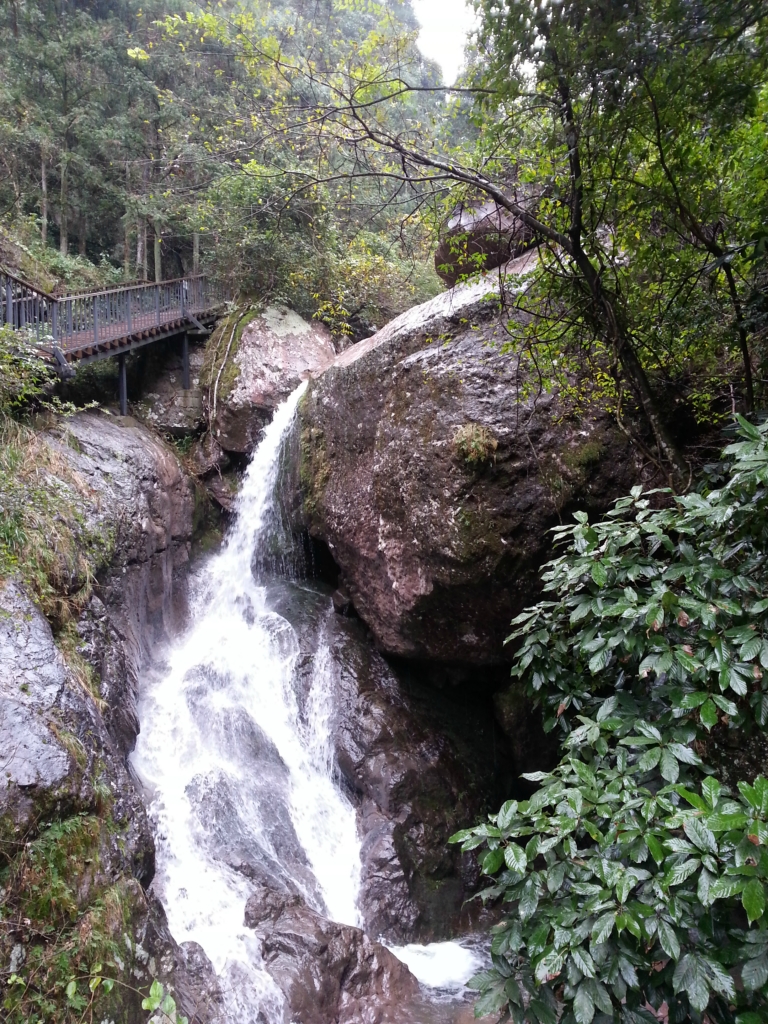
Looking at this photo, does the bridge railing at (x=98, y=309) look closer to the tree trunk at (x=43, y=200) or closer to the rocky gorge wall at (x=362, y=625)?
the rocky gorge wall at (x=362, y=625)

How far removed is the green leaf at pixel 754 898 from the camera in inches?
64.6

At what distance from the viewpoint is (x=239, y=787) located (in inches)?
255

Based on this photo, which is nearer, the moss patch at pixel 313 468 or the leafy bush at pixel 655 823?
the leafy bush at pixel 655 823

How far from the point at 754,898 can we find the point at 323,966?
14.8ft

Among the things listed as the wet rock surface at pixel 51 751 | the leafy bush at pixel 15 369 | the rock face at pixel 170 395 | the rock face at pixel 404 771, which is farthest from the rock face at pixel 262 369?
the wet rock surface at pixel 51 751

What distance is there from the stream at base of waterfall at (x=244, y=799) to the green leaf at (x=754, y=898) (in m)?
4.33

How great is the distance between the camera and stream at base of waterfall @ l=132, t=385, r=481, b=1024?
5207 mm

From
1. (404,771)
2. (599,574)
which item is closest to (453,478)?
(404,771)

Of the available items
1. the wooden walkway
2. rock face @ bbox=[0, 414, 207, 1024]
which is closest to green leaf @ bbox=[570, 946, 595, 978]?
rock face @ bbox=[0, 414, 207, 1024]

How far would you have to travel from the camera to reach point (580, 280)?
375 centimetres

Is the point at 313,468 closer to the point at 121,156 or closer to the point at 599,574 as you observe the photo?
the point at 599,574

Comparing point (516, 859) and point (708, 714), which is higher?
point (708, 714)

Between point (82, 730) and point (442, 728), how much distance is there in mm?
4407

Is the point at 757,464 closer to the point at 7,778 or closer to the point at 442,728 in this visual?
the point at 7,778
